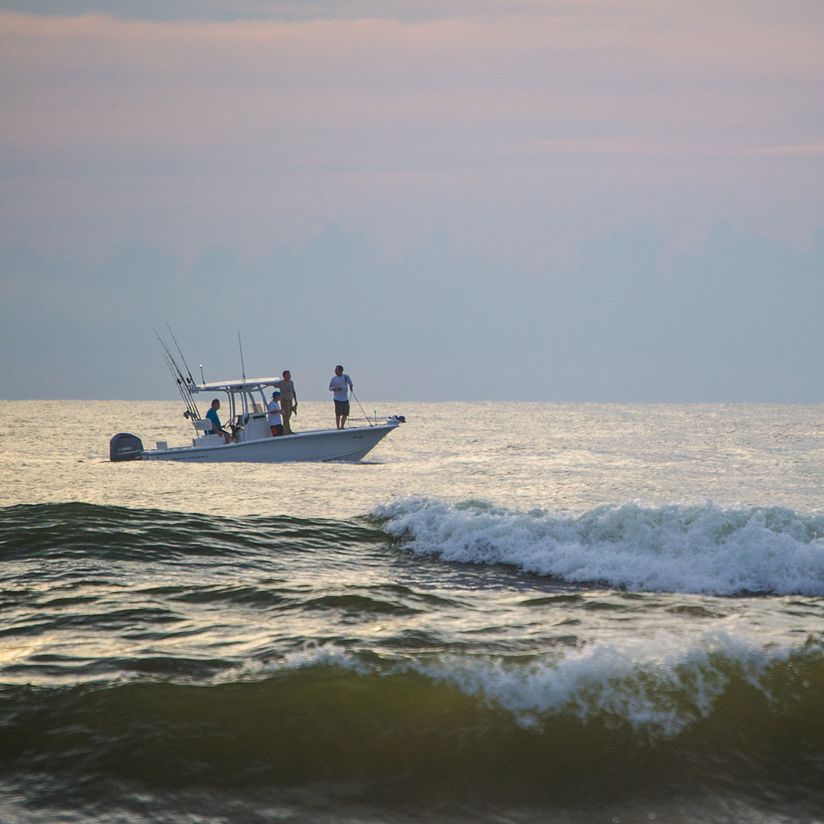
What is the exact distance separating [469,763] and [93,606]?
15.0 ft

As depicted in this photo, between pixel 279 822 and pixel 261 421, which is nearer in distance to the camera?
pixel 279 822

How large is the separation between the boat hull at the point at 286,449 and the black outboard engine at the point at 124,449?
16.9 inches

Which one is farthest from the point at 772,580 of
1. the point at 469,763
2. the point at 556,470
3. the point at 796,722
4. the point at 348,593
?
the point at 556,470

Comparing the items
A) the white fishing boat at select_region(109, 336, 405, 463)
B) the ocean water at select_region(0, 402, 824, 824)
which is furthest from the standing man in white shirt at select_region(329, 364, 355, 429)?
the ocean water at select_region(0, 402, 824, 824)

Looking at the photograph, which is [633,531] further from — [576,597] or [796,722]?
[796,722]

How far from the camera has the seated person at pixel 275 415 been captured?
26031 mm

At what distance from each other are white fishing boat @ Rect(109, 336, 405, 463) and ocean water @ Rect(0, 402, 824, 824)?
10860 millimetres

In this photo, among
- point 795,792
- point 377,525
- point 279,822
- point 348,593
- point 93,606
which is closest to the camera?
point 279,822

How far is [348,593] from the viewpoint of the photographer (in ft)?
31.0

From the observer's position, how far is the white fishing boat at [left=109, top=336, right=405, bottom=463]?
25219mm

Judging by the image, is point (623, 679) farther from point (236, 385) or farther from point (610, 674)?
point (236, 385)

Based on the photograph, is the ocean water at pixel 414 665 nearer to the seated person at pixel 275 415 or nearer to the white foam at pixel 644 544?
the white foam at pixel 644 544

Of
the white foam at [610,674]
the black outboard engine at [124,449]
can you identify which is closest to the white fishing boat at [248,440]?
the black outboard engine at [124,449]

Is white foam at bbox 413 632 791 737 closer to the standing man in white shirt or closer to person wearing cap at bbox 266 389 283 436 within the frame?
person wearing cap at bbox 266 389 283 436
